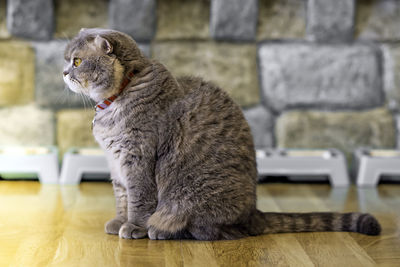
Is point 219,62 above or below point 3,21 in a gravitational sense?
below

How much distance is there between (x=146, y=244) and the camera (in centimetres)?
175

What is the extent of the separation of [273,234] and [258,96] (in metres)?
1.09

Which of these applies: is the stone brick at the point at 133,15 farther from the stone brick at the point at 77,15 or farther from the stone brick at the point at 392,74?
the stone brick at the point at 392,74

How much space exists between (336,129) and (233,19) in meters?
0.76

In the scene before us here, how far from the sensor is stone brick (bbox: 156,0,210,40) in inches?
108

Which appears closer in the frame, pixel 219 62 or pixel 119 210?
pixel 119 210

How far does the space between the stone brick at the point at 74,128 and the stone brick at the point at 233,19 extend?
74 centimetres

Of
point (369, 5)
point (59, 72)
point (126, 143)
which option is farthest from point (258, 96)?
point (126, 143)

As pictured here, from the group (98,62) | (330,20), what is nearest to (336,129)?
(330,20)

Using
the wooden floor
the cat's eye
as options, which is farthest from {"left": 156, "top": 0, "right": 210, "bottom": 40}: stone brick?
the cat's eye

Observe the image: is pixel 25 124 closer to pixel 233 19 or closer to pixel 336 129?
pixel 233 19

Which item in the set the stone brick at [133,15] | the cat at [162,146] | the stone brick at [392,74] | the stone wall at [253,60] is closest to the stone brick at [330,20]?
the stone wall at [253,60]

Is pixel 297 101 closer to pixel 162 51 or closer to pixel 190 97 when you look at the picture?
pixel 162 51

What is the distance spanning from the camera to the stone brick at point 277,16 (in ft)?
9.16
